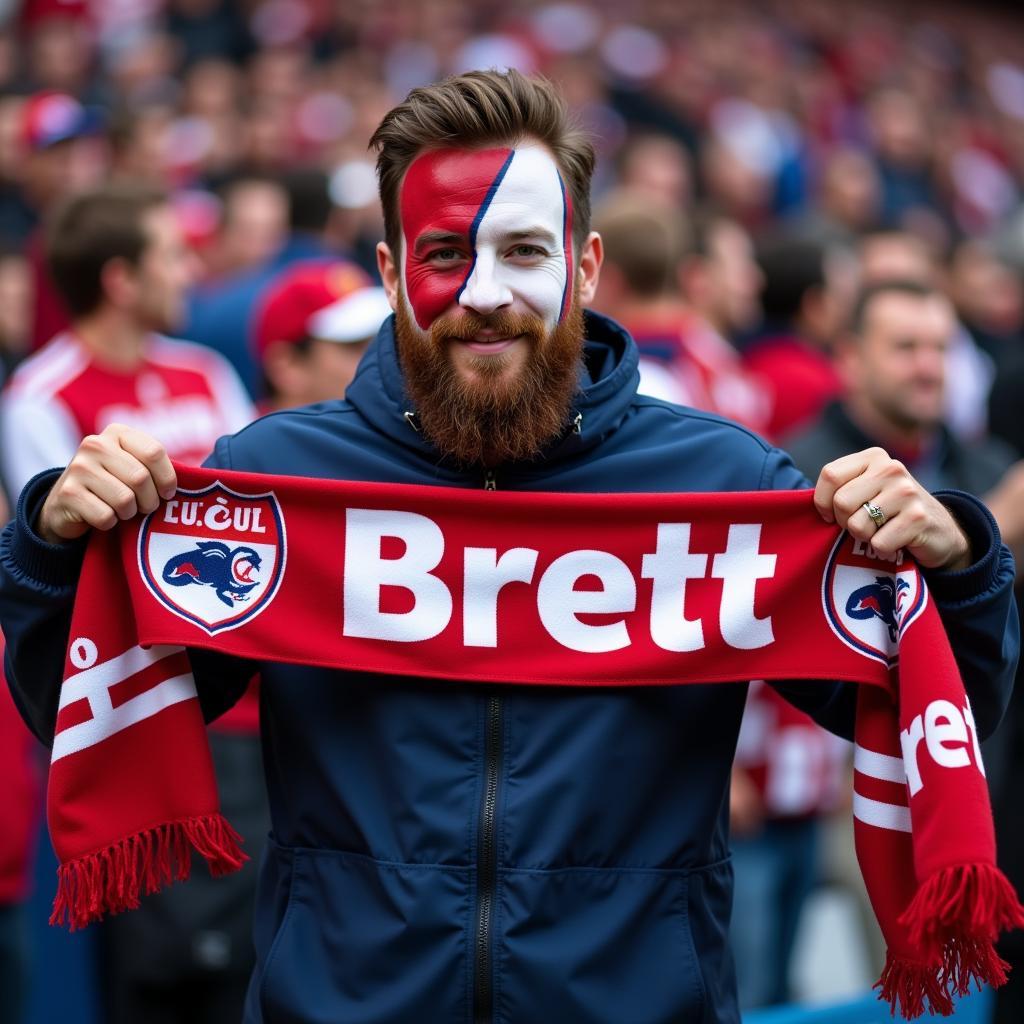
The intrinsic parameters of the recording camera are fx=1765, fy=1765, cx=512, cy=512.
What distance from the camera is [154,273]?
499cm

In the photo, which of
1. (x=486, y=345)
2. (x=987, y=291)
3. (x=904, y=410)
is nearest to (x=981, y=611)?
(x=486, y=345)

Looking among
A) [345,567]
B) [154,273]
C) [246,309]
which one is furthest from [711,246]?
[345,567]

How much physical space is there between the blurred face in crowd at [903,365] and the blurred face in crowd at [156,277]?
6.43 ft

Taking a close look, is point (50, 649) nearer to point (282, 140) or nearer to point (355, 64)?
point (282, 140)

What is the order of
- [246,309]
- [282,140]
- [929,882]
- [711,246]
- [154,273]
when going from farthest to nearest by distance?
[282,140] → [711,246] → [246,309] → [154,273] → [929,882]

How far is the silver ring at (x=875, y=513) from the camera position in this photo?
259 centimetres

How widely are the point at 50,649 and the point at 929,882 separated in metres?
1.36

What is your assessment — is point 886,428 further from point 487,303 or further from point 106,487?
point 106,487

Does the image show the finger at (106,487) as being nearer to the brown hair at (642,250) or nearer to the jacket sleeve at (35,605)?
the jacket sleeve at (35,605)

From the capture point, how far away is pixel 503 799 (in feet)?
8.46

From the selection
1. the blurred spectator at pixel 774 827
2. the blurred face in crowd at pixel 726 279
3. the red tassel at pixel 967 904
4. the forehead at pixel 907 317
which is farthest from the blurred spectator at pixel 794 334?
the red tassel at pixel 967 904

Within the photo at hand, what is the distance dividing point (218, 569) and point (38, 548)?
30 centimetres

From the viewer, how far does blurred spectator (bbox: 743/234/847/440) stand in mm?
6094

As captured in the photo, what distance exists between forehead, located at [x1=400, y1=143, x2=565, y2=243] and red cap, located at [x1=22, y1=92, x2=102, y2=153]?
15.8 ft
